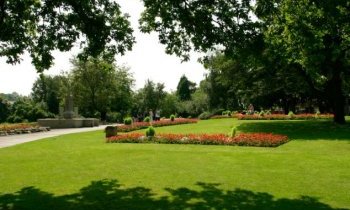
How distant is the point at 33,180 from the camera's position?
12.2m

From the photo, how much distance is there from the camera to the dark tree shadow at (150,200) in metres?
9.03

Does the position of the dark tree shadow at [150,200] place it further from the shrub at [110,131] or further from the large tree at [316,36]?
the shrub at [110,131]

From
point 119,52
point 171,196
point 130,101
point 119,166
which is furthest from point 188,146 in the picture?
point 130,101

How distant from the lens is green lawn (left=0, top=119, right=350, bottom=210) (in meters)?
9.41

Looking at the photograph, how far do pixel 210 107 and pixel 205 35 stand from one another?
5718cm

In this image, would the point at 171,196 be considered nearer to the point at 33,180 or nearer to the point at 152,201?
the point at 152,201

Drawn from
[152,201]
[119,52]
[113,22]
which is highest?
[113,22]

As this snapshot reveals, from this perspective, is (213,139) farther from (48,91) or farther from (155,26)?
(48,91)

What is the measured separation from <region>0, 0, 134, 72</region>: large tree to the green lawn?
12.3 ft

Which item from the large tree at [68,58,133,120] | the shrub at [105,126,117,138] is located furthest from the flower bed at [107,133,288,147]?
the large tree at [68,58,133,120]

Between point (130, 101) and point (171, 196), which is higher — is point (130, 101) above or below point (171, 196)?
above

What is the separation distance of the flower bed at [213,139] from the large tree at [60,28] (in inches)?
381

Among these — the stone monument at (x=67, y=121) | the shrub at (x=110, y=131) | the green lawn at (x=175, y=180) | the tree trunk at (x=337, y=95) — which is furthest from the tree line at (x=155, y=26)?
the stone monument at (x=67, y=121)

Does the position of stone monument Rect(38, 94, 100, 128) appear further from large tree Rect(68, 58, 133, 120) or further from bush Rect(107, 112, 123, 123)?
bush Rect(107, 112, 123, 123)
